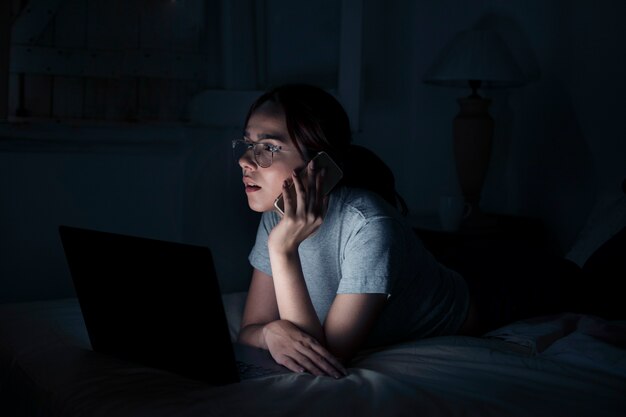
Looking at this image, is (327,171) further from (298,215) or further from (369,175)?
(369,175)

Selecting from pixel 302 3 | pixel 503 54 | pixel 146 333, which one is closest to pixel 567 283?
pixel 146 333

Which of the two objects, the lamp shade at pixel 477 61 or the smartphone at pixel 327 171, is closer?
the smartphone at pixel 327 171

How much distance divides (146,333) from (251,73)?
1.97 m

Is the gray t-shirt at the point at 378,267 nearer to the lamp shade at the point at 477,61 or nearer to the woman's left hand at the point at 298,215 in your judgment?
the woman's left hand at the point at 298,215

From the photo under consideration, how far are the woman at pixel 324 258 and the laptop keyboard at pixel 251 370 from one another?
36 millimetres

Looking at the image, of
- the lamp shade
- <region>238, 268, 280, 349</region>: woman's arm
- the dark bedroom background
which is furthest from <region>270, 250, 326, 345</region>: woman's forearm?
the lamp shade

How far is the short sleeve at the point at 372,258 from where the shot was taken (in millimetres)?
1358

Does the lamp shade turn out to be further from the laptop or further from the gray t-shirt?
the laptop

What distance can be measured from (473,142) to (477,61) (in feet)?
1.01

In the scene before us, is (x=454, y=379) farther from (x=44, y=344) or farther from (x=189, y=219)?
(x=189, y=219)

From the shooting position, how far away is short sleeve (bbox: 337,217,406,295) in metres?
1.36

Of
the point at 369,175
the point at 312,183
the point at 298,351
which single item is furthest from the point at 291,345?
the point at 369,175

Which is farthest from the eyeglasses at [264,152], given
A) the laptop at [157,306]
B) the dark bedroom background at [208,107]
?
the dark bedroom background at [208,107]

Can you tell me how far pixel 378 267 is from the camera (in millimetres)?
1368
